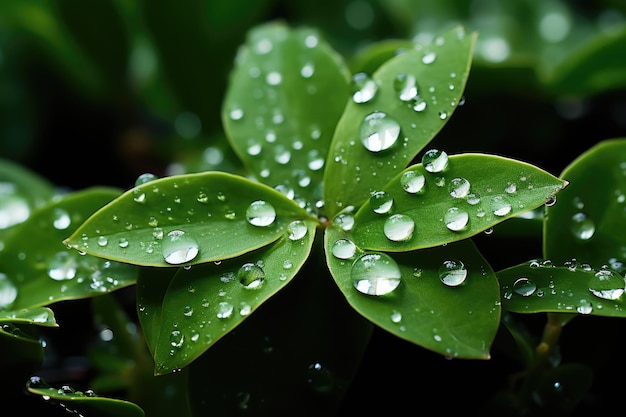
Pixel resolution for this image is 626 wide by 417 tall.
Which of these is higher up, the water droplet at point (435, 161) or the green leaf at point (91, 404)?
the water droplet at point (435, 161)

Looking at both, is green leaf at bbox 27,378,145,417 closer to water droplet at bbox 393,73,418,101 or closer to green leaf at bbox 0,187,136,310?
green leaf at bbox 0,187,136,310

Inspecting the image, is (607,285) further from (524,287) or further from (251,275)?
(251,275)

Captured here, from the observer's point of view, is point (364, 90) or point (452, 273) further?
point (364, 90)

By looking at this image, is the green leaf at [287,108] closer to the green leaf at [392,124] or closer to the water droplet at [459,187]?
the green leaf at [392,124]

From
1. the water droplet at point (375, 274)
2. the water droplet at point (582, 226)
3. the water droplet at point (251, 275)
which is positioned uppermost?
the water droplet at point (375, 274)

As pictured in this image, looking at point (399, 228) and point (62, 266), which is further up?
point (399, 228)

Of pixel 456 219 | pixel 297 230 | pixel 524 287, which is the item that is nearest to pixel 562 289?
pixel 524 287

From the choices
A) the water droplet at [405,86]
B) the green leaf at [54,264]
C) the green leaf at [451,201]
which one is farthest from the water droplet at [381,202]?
the green leaf at [54,264]
